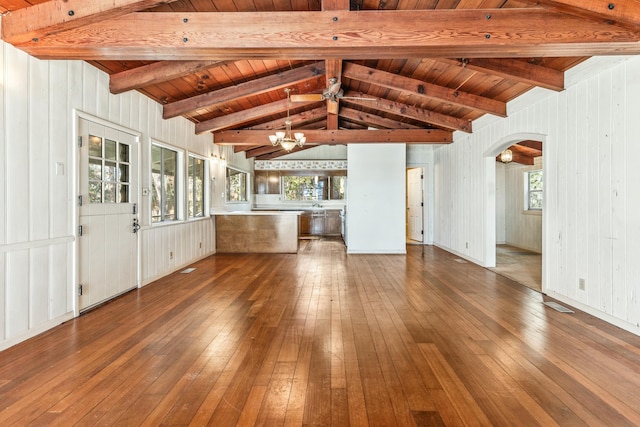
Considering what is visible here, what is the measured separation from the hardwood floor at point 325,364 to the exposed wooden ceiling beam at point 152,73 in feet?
8.44

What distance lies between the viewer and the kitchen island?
752 cm

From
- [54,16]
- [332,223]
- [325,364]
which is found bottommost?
[325,364]

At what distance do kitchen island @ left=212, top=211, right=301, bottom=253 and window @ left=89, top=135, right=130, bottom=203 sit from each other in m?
3.25

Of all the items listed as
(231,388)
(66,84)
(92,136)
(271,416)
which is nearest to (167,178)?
(92,136)

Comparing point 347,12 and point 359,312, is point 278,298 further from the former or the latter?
point 347,12

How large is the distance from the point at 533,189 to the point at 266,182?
747 cm

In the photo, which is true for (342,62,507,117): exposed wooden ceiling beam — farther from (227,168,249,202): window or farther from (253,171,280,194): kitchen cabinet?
(253,171,280,194): kitchen cabinet

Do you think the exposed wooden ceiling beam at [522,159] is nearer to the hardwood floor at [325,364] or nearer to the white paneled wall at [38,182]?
the hardwood floor at [325,364]

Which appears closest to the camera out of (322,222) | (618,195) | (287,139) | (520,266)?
(618,195)

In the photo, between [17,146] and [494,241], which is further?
[494,241]

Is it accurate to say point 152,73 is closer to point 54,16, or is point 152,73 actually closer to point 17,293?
point 54,16

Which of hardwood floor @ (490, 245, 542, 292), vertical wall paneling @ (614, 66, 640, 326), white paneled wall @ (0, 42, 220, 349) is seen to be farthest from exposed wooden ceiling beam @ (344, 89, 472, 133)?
white paneled wall @ (0, 42, 220, 349)

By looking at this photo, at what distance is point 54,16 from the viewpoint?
2.66m

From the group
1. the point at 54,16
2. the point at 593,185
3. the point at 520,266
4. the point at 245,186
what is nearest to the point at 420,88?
the point at 593,185
